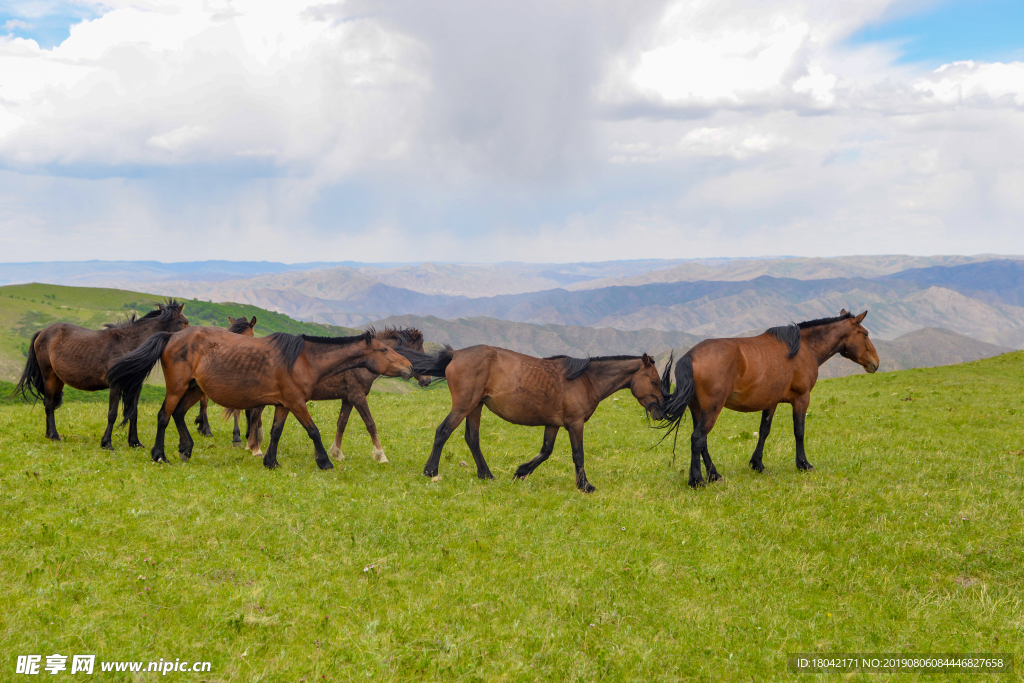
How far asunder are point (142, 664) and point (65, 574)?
7.92 ft

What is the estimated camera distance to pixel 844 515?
37.0ft

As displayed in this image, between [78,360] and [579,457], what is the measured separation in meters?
12.2

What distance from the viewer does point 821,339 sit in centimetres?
1594

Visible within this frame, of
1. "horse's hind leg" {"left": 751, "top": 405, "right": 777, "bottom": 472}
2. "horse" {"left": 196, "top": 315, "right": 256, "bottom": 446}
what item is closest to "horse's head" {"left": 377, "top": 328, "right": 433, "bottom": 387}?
"horse" {"left": 196, "top": 315, "right": 256, "bottom": 446}

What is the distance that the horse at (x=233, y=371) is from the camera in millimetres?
13070

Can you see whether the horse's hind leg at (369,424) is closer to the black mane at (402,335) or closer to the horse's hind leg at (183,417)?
the black mane at (402,335)

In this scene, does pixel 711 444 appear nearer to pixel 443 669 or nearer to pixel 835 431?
pixel 835 431

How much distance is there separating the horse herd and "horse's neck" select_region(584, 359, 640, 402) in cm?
2

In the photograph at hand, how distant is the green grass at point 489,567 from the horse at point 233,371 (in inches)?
51.9

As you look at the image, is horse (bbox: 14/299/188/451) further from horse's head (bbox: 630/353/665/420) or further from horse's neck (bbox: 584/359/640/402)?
horse's head (bbox: 630/353/665/420)

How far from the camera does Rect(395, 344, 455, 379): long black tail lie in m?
13.4

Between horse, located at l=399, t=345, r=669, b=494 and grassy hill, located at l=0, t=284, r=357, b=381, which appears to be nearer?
horse, located at l=399, t=345, r=669, b=494

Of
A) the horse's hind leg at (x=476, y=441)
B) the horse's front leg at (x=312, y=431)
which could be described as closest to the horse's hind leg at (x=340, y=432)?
the horse's front leg at (x=312, y=431)

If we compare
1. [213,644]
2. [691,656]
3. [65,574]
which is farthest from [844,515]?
[65,574]
